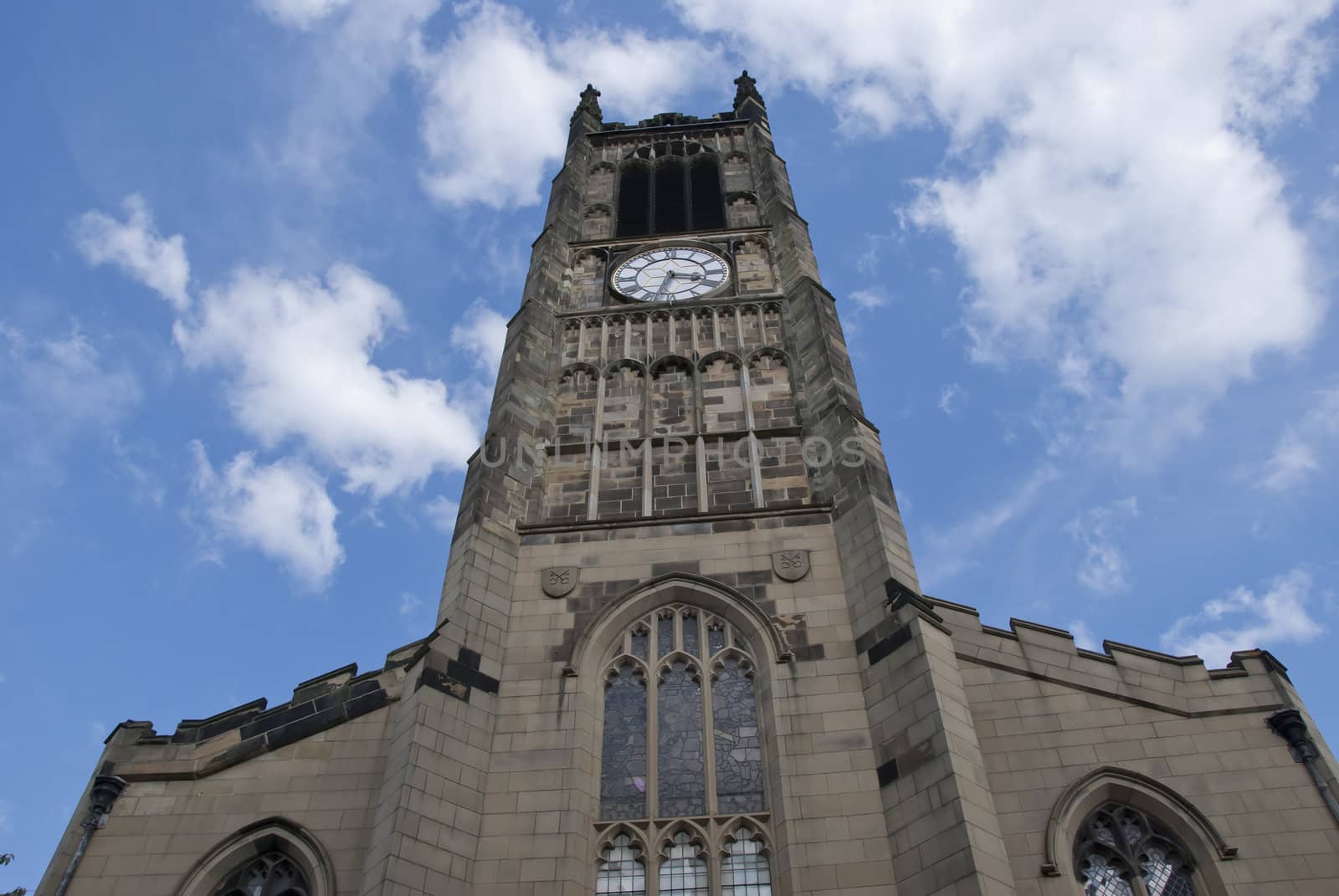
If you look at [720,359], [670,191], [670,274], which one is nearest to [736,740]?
[720,359]

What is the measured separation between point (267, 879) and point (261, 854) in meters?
0.37

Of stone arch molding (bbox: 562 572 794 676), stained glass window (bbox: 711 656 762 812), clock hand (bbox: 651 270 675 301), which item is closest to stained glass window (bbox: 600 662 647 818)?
stone arch molding (bbox: 562 572 794 676)

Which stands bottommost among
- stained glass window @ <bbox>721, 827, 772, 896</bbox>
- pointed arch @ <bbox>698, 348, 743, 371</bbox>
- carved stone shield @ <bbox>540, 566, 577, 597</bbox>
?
stained glass window @ <bbox>721, 827, 772, 896</bbox>

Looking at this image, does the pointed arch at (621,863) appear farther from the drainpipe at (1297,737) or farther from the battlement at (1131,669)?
the drainpipe at (1297,737)

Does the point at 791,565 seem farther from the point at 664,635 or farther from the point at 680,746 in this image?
the point at 680,746

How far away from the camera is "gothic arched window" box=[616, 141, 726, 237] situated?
2827cm

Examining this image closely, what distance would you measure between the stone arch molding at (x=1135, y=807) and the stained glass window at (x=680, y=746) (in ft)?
12.7

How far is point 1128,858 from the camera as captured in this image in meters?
12.8

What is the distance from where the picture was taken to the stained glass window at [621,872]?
12625mm

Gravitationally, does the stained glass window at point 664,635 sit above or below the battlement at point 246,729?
above

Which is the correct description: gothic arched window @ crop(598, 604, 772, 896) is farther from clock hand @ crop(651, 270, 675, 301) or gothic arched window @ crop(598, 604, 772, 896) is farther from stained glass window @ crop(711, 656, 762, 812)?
clock hand @ crop(651, 270, 675, 301)

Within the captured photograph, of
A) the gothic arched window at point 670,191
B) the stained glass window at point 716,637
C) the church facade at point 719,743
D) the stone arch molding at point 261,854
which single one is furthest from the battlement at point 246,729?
the gothic arched window at point 670,191

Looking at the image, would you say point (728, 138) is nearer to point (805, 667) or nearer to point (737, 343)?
point (737, 343)

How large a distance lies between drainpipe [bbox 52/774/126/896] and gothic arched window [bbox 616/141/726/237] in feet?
55.9
